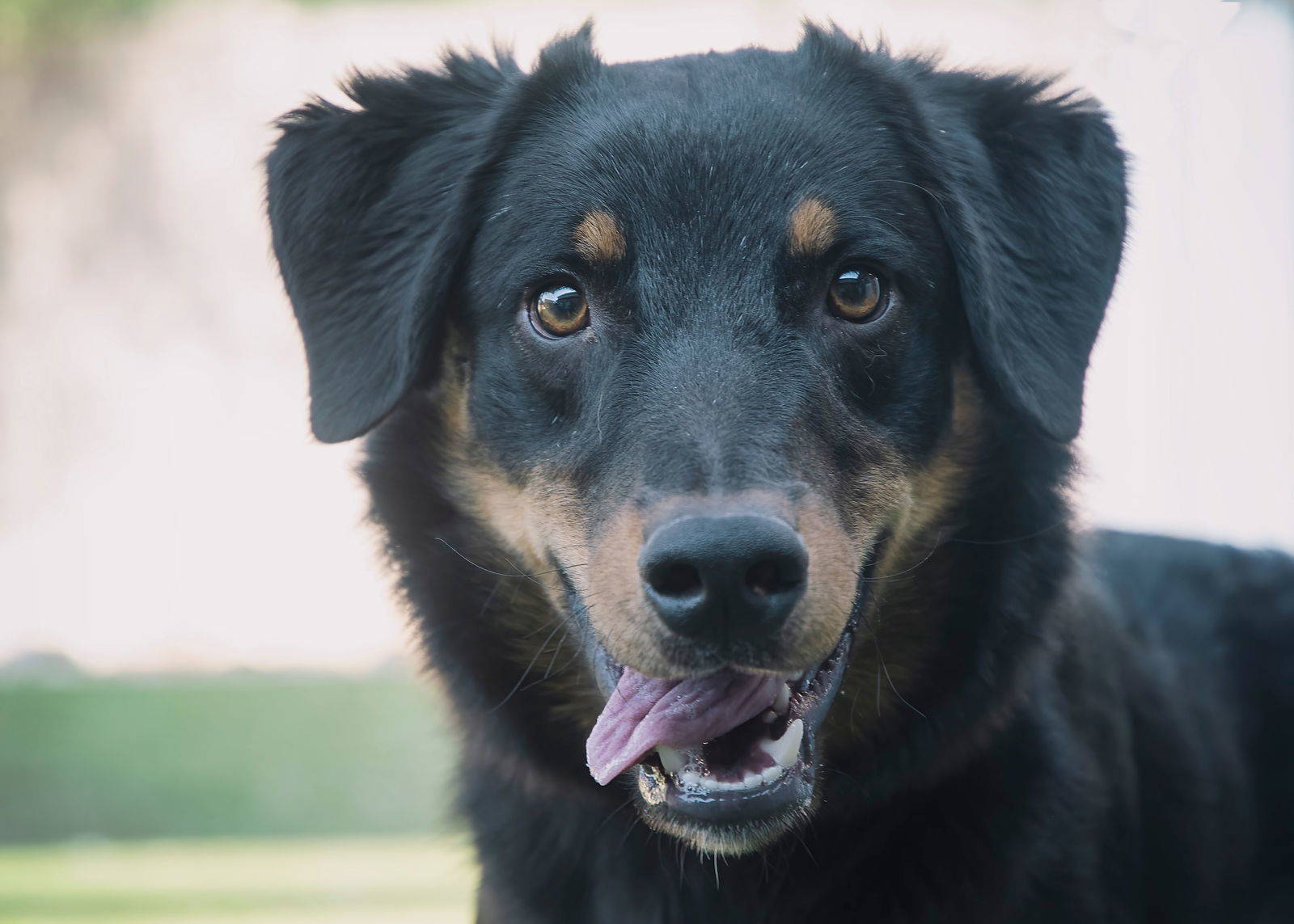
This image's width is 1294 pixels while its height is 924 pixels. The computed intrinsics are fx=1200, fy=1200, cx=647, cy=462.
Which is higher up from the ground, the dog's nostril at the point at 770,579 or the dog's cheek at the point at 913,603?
the dog's nostril at the point at 770,579

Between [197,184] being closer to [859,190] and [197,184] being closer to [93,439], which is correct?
[93,439]

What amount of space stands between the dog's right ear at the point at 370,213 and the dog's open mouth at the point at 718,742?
2.62 ft

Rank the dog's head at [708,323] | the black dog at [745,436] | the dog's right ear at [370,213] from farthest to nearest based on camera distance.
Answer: the dog's right ear at [370,213] < the black dog at [745,436] < the dog's head at [708,323]

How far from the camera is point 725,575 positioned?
1.70 m

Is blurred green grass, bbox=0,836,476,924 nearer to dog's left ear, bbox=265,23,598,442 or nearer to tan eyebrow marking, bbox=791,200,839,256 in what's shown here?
dog's left ear, bbox=265,23,598,442

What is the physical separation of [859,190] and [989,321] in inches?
13.4

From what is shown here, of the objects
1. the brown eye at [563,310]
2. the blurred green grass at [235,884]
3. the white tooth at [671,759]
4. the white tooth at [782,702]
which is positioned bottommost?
the blurred green grass at [235,884]

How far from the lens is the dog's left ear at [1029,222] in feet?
7.34

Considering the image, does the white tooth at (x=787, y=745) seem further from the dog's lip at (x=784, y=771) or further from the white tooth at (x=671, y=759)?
the white tooth at (x=671, y=759)

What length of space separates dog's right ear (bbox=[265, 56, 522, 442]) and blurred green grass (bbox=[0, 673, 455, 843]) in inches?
83.5

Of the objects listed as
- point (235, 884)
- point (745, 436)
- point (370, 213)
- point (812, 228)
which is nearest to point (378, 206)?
point (370, 213)

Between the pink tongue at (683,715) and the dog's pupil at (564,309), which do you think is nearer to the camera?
the pink tongue at (683,715)

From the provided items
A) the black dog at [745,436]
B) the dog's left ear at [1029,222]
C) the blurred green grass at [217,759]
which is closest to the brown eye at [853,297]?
the black dog at [745,436]

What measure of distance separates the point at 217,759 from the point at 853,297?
13.7 ft
